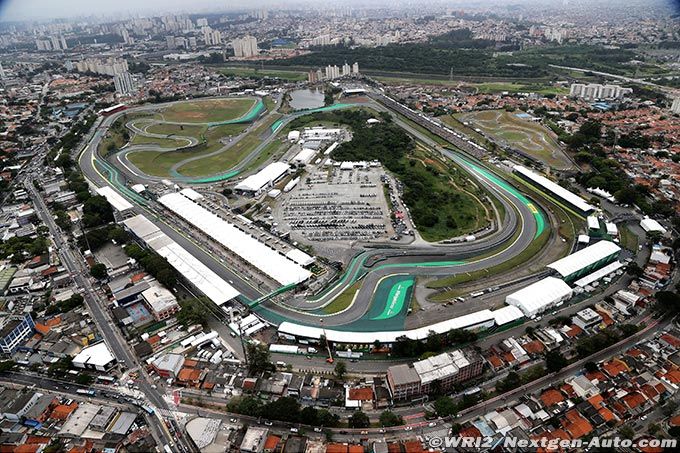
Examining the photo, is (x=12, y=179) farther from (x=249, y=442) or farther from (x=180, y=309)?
(x=249, y=442)

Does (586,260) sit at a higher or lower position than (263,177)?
lower

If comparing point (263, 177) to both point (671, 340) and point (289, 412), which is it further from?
point (671, 340)

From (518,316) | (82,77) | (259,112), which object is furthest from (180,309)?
(82,77)

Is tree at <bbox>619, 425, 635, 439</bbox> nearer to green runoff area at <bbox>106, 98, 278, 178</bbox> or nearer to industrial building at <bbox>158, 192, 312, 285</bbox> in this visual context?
industrial building at <bbox>158, 192, 312, 285</bbox>

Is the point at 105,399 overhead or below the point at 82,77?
below

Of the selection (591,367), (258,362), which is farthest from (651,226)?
(258,362)

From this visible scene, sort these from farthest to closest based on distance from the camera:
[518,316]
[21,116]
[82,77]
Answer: [82,77] < [21,116] < [518,316]

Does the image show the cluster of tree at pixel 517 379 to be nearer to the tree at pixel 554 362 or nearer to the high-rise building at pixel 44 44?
the tree at pixel 554 362

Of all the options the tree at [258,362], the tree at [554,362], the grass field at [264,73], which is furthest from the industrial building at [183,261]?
the grass field at [264,73]
